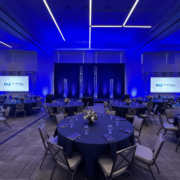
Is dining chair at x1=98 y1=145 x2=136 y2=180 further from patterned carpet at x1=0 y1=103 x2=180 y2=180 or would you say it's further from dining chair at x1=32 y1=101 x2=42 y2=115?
dining chair at x1=32 y1=101 x2=42 y2=115

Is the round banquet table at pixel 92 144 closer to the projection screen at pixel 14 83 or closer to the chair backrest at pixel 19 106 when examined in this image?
the chair backrest at pixel 19 106

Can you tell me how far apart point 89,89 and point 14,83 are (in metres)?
6.95

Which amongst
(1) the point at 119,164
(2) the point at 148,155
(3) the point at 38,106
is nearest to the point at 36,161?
(1) the point at 119,164

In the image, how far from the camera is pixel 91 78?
11.1m

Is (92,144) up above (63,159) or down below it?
above

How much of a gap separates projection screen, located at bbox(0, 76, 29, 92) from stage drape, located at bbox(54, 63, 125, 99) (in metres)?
3.01

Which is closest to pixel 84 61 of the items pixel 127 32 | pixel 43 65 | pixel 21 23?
pixel 43 65

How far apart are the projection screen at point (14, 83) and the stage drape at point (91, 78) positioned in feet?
9.87

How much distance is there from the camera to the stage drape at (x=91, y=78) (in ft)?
35.8

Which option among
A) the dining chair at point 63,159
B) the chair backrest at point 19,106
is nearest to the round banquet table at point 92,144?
the dining chair at point 63,159

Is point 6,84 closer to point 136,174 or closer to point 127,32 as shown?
point 127,32

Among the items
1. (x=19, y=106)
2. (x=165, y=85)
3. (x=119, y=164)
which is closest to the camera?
(x=119, y=164)

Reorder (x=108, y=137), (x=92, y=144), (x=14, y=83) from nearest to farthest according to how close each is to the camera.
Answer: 1. (x=92, y=144)
2. (x=108, y=137)
3. (x=14, y=83)

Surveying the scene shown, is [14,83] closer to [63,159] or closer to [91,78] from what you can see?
[91,78]
